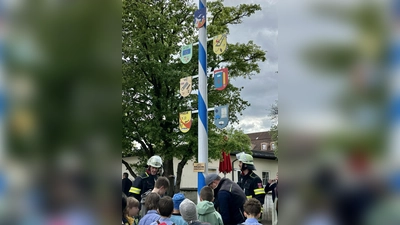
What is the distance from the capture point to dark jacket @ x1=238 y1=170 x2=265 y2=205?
19.6 ft

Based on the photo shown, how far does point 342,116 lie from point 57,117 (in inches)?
32.1

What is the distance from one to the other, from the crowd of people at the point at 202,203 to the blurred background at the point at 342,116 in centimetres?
131

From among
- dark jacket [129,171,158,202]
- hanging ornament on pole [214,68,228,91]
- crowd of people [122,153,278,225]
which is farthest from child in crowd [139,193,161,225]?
hanging ornament on pole [214,68,228,91]

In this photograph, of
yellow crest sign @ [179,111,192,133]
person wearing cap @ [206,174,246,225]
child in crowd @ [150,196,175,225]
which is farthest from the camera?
yellow crest sign @ [179,111,192,133]

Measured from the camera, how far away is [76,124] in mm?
1117

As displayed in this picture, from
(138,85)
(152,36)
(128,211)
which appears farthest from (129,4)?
(128,211)

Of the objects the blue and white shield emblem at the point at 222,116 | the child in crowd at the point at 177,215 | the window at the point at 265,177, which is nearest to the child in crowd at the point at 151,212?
the child in crowd at the point at 177,215

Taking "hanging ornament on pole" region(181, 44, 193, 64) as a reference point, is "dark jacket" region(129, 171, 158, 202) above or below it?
below

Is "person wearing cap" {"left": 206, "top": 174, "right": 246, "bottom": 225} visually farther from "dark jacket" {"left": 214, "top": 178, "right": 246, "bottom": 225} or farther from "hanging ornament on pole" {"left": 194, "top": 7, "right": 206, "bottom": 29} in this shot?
"hanging ornament on pole" {"left": 194, "top": 7, "right": 206, "bottom": 29}

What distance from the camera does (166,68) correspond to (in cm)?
1595

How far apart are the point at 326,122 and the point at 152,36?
15823 mm

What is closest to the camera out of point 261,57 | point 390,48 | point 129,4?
point 390,48

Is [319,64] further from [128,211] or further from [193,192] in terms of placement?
[193,192]

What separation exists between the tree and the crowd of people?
902 cm
